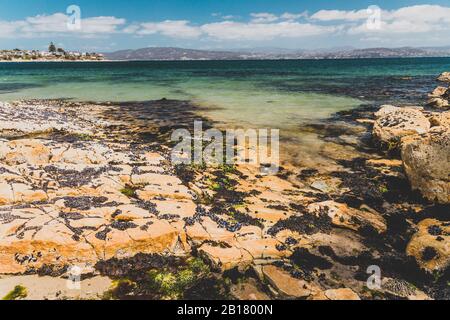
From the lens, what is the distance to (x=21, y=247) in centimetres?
944

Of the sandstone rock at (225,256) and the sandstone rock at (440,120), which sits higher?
the sandstone rock at (440,120)

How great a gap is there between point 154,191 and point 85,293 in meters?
5.15

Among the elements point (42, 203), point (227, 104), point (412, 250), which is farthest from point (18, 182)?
point (227, 104)

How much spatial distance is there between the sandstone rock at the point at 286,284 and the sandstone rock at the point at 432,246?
3.67m

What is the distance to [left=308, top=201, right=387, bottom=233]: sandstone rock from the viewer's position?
38.5 ft

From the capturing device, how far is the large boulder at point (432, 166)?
12.7 metres

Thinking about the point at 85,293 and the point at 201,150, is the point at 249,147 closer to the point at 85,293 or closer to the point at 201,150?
the point at 201,150

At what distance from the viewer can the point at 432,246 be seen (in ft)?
32.9

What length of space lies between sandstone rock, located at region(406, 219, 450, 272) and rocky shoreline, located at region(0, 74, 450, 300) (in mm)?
30

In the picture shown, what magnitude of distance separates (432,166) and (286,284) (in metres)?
8.07

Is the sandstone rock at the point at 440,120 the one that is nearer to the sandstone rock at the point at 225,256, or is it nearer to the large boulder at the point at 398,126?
the large boulder at the point at 398,126

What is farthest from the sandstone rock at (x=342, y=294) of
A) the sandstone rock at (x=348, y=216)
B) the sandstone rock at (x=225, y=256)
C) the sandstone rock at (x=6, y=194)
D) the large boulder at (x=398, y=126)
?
the large boulder at (x=398, y=126)

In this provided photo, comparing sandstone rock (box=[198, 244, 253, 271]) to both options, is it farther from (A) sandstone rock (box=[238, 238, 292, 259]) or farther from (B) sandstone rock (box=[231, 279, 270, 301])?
(B) sandstone rock (box=[231, 279, 270, 301])

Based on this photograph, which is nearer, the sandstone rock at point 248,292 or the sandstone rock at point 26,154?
the sandstone rock at point 248,292
